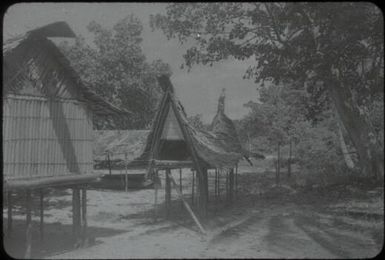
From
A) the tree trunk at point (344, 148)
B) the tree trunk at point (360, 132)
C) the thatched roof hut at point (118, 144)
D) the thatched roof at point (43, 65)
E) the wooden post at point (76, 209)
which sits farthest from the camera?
the thatched roof hut at point (118, 144)

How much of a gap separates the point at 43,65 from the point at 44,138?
216cm

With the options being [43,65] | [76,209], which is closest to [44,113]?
[43,65]

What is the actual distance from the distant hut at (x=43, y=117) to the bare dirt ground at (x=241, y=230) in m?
2.71

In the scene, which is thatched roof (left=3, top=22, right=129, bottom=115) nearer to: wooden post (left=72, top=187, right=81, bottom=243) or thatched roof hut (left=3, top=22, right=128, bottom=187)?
thatched roof hut (left=3, top=22, right=128, bottom=187)

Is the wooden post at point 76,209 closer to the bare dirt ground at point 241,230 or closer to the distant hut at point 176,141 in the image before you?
the bare dirt ground at point 241,230

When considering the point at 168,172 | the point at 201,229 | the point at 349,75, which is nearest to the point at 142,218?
the point at 168,172

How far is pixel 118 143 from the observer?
40062 mm

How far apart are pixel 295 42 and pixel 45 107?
915cm

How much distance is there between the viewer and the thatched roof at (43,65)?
13617 mm

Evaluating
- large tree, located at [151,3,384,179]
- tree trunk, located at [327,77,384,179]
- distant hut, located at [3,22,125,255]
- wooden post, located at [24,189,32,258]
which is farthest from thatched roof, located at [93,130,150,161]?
wooden post, located at [24,189,32,258]

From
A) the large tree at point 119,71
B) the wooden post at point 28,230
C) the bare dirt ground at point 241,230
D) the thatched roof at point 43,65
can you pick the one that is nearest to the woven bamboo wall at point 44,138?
the thatched roof at point 43,65

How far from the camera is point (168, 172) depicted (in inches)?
801

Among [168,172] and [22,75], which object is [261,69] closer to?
[168,172]

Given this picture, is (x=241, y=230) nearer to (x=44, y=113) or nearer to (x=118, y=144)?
(x=44, y=113)
